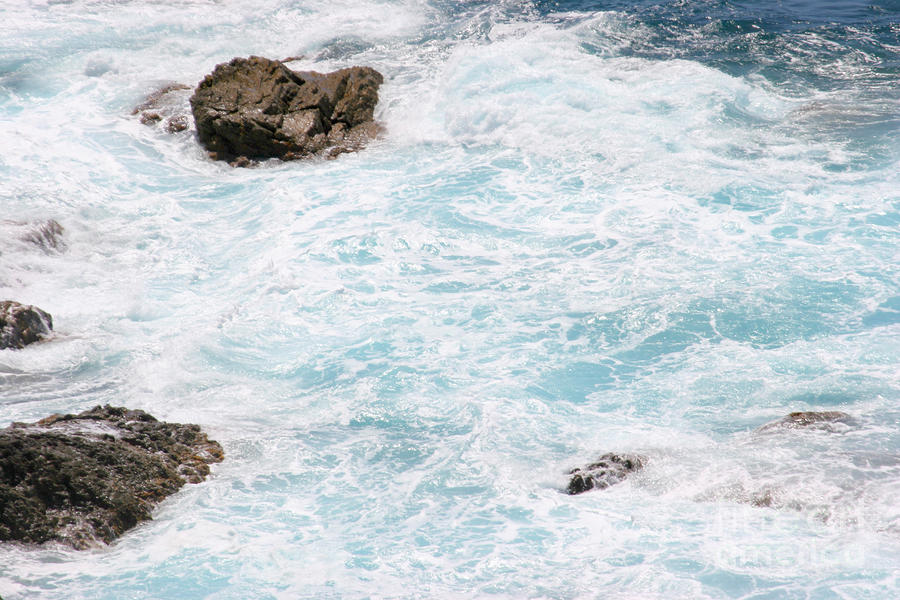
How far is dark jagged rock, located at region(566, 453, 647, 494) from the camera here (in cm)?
621

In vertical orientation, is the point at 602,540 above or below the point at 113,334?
below

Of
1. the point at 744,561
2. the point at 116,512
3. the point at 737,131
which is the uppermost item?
the point at 737,131

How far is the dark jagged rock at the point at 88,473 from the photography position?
5.33m

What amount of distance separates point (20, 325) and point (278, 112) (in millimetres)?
6690

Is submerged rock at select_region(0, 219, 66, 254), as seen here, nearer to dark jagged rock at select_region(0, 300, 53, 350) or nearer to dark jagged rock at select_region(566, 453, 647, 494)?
dark jagged rock at select_region(0, 300, 53, 350)

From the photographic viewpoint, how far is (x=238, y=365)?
8.14m

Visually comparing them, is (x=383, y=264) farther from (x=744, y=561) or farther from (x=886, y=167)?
(x=886, y=167)

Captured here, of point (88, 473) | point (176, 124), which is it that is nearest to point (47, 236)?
point (176, 124)

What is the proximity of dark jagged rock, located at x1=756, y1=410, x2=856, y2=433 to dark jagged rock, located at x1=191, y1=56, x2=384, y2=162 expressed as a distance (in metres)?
8.86

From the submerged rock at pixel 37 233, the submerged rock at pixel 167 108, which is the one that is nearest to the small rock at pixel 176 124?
the submerged rock at pixel 167 108

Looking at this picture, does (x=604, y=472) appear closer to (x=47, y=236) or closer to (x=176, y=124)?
(x=47, y=236)

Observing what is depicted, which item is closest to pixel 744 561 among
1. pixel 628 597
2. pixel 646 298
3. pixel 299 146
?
pixel 628 597

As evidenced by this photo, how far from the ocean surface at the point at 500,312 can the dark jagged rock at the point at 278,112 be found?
424 millimetres

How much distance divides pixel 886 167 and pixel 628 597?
29.7 feet
